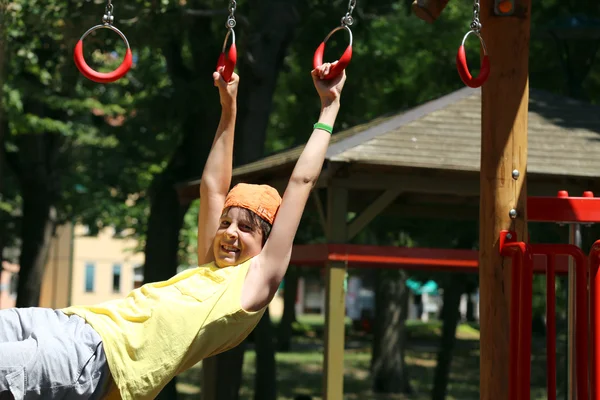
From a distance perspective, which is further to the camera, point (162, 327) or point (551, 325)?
point (551, 325)

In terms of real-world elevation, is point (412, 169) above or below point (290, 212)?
above

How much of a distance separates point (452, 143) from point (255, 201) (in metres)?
4.98

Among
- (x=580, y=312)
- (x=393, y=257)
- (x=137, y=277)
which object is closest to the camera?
(x=580, y=312)

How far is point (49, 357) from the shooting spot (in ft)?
10.6

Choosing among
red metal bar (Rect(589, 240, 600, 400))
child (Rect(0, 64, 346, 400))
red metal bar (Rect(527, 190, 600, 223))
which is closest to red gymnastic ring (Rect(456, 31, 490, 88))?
child (Rect(0, 64, 346, 400))

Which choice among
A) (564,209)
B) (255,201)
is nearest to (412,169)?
(564,209)

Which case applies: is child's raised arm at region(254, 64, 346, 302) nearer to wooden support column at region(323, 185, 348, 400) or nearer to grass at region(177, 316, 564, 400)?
wooden support column at region(323, 185, 348, 400)

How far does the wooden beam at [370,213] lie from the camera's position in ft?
26.8

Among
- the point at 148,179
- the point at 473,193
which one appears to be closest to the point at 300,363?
the point at 148,179

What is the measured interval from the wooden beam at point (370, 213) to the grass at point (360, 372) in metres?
7.98

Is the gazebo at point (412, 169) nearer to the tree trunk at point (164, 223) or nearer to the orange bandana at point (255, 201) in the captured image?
the orange bandana at point (255, 201)

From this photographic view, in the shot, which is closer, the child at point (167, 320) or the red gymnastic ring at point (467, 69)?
the child at point (167, 320)

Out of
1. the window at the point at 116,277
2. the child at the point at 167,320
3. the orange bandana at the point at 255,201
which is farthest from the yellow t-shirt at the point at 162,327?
the window at the point at 116,277

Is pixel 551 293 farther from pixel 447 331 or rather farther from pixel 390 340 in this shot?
pixel 390 340
